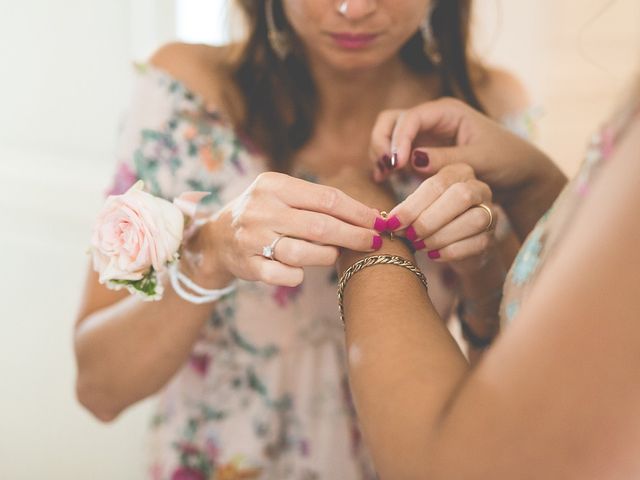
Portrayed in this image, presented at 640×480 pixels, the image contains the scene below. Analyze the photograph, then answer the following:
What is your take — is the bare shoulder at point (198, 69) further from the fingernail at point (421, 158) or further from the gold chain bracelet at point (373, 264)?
the gold chain bracelet at point (373, 264)

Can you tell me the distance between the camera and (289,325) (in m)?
1.19

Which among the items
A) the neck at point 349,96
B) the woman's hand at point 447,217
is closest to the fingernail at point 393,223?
the woman's hand at point 447,217

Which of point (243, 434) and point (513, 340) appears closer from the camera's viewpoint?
point (513, 340)

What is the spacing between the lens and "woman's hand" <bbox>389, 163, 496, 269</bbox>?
84cm

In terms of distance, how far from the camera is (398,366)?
2.05ft

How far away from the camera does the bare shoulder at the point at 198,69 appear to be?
3.98ft

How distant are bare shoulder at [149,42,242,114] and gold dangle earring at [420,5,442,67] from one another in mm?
335

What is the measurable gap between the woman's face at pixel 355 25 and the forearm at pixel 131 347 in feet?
1.33

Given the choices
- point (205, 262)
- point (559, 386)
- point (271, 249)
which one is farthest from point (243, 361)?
point (559, 386)

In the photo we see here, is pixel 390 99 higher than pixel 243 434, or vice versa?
pixel 390 99

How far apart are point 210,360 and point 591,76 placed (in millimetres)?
1254

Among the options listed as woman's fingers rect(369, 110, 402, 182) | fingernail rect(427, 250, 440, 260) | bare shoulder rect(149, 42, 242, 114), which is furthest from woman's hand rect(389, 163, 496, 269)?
bare shoulder rect(149, 42, 242, 114)

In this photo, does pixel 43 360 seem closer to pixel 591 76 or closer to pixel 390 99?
pixel 390 99

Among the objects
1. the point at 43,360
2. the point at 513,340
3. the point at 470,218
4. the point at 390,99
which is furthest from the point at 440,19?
the point at 43,360
